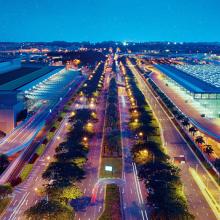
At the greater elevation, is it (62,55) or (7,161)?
(62,55)

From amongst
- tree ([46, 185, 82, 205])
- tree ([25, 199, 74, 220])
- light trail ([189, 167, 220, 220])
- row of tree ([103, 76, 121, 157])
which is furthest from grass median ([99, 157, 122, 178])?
tree ([25, 199, 74, 220])

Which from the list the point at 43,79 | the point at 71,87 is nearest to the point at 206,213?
the point at 43,79

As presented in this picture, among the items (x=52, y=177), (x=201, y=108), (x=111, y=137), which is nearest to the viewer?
(x=52, y=177)

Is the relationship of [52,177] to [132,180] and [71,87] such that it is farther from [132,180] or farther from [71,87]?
[71,87]

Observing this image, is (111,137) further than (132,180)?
Yes

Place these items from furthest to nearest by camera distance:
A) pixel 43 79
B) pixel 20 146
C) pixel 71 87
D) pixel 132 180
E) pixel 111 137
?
pixel 71 87
pixel 43 79
pixel 111 137
pixel 20 146
pixel 132 180

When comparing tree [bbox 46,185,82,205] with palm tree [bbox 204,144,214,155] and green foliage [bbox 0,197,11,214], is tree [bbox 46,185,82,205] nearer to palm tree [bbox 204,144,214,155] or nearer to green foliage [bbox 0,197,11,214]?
green foliage [bbox 0,197,11,214]

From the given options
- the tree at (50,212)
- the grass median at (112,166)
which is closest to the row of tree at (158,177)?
the grass median at (112,166)
